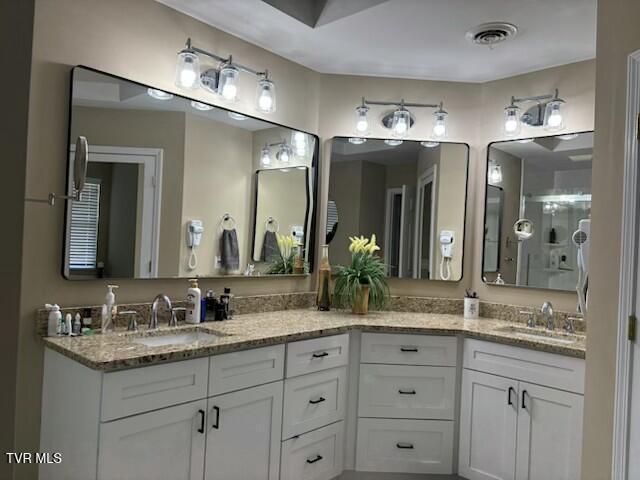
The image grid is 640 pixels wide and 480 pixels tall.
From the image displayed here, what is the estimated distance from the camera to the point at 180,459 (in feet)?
6.21

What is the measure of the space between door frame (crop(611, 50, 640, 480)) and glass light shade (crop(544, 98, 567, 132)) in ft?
3.82

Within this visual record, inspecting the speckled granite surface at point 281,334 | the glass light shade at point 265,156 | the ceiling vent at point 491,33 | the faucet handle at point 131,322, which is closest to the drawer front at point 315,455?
the speckled granite surface at point 281,334

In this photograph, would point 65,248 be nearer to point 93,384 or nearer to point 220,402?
point 93,384

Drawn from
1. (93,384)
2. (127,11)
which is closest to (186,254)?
(93,384)

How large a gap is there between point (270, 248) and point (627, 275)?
6.20 feet

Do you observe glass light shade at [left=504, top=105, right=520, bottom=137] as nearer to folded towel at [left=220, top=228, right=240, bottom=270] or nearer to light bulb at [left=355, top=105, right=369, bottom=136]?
light bulb at [left=355, top=105, right=369, bottom=136]

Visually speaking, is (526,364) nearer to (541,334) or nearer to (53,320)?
(541,334)

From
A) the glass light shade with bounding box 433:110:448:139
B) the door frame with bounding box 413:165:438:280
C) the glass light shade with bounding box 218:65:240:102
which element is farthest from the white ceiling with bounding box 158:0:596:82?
the door frame with bounding box 413:165:438:280

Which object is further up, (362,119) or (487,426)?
(362,119)

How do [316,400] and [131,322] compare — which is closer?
[131,322]

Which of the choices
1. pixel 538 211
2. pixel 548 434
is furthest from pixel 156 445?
pixel 538 211

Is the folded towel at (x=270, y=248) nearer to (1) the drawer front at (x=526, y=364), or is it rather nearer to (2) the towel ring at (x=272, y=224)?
(2) the towel ring at (x=272, y=224)

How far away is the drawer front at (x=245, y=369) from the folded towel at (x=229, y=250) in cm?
70

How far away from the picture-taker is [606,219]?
1878 millimetres
